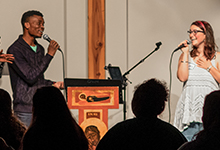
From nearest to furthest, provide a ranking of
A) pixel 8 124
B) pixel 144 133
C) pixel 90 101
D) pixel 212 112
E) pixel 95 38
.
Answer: pixel 212 112 < pixel 144 133 < pixel 8 124 < pixel 90 101 < pixel 95 38

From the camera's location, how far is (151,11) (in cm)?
470

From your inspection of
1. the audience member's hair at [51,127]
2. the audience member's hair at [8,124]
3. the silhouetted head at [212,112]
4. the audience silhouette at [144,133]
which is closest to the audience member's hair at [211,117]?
the silhouetted head at [212,112]

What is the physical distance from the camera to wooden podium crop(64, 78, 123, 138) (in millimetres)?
2846

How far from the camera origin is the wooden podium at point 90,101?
2846 mm

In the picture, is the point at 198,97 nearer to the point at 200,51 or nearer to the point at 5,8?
the point at 200,51

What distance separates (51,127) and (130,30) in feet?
10.5

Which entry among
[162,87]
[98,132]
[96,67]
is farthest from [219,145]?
[96,67]

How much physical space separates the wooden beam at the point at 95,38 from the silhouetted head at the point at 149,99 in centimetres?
280

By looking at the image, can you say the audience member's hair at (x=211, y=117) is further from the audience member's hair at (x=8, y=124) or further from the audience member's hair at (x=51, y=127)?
the audience member's hair at (x=8, y=124)

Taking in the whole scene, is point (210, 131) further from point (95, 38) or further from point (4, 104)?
point (95, 38)

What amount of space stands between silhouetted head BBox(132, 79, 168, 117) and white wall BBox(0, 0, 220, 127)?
2865mm

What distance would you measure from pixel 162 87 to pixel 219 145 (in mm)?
528

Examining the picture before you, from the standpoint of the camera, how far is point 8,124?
177 cm

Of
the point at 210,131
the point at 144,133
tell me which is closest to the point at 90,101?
the point at 144,133
